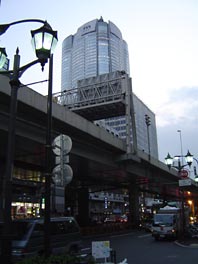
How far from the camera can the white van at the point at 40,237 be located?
12367 mm

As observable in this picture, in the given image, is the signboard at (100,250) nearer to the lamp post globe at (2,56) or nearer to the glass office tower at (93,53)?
the lamp post globe at (2,56)

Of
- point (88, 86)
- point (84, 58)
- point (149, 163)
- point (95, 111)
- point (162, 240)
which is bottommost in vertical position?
point (162, 240)

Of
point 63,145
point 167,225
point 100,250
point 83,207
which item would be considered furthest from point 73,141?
point 83,207

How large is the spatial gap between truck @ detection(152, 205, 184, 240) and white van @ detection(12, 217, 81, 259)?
17.2 m

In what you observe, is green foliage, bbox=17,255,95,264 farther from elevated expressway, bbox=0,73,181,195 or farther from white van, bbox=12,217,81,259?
elevated expressway, bbox=0,73,181,195

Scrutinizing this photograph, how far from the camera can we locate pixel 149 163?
47.3m

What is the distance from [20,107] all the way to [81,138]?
32.4ft

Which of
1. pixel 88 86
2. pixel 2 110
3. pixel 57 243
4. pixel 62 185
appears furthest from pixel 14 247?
pixel 88 86

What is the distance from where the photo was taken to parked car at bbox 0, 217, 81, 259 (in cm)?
1236

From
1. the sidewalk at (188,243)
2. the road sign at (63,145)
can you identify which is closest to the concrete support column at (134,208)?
the sidewalk at (188,243)

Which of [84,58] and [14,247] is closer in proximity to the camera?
[14,247]

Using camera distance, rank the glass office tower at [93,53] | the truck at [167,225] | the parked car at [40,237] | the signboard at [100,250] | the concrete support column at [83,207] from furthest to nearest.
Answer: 1. the glass office tower at [93,53]
2. the concrete support column at [83,207]
3. the truck at [167,225]
4. the parked car at [40,237]
5. the signboard at [100,250]

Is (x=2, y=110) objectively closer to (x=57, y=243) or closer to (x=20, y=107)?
(x=20, y=107)

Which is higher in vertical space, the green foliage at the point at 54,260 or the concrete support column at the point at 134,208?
the concrete support column at the point at 134,208
